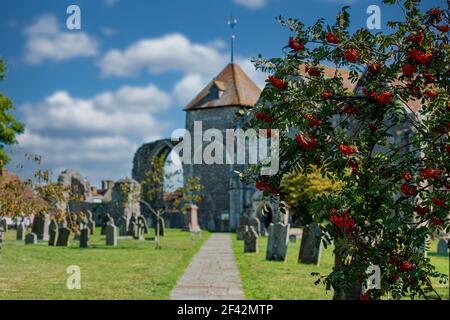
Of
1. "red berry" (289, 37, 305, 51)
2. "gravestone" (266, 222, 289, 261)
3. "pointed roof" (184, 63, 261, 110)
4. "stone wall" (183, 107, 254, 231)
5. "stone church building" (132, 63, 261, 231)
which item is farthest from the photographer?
"pointed roof" (184, 63, 261, 110)

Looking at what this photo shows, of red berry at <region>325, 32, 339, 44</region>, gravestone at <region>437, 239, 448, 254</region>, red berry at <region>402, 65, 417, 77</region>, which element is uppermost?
red berry at <region>325, 32, 339, 44</region>

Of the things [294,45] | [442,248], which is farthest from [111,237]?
[294,45]

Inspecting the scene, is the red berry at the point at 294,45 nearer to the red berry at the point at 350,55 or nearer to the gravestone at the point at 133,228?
the red berry at the point at 350,55

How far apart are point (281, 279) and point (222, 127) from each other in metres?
30.0

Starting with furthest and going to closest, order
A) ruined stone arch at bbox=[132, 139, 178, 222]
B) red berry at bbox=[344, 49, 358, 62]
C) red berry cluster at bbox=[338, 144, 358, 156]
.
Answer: ruined stone arch at bbox=[132, 139, 178, 222]
red berry at bbox=[344, 49, 358, 62]
red berry cluster at bbox=[338, 144, 358, 156]

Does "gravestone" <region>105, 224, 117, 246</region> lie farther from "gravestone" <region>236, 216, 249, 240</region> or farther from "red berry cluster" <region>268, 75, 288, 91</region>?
"red berry cluster" <region>268, 75, 288, 91</region>

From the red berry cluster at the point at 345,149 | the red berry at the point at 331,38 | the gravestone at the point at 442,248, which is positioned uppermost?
the red berry at the point at 331,38

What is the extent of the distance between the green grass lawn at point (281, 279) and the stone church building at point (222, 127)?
22.2 metres

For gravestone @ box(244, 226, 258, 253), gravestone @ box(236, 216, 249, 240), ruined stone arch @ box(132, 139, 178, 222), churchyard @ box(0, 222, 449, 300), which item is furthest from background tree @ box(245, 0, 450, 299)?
ruined stone arch @ box(132, 139, 178, 222)

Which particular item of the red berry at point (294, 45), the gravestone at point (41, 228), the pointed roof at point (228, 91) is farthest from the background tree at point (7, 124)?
the red berry at point (294, 45)

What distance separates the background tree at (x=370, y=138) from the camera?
404cm

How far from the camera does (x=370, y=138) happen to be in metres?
4.39

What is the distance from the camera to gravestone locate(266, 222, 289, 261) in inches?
571
